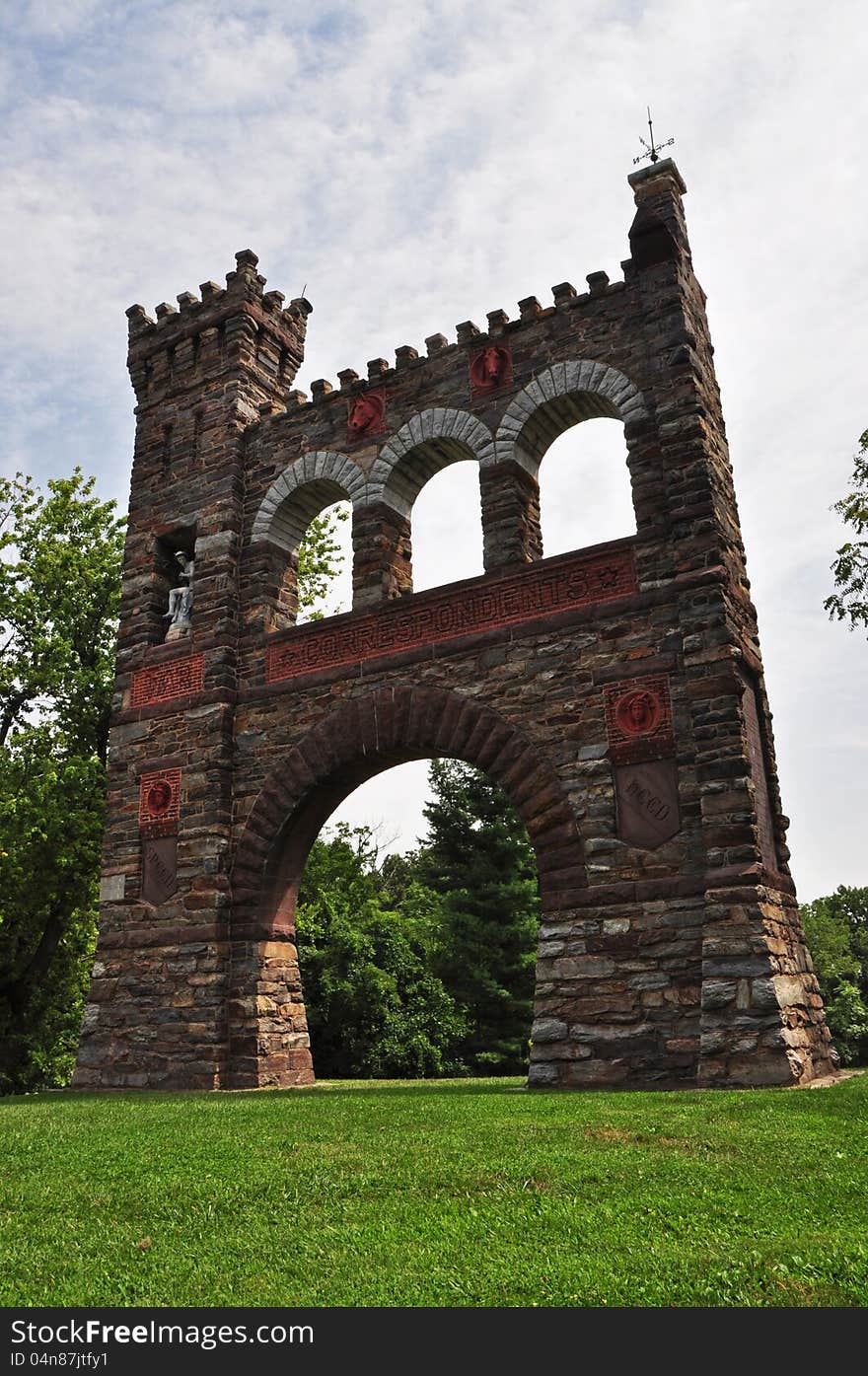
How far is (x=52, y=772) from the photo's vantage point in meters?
17.1

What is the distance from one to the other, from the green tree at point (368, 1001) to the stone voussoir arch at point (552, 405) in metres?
7.84

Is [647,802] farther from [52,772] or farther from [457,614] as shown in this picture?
[52,772]

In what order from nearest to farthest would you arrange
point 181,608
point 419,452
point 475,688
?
point 475,688 → point 419,452 → point 181,608

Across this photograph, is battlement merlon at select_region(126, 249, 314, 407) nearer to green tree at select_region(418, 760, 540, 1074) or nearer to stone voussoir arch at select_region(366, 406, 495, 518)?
stone voussoir arch at select_region(366, 406, 495, 518)

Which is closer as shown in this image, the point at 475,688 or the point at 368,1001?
the point at 475,688

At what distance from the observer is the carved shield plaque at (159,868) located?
43.0 ft

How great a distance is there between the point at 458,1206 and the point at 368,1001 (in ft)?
39.3

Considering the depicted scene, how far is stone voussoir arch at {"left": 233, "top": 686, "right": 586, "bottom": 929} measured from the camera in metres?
10.6

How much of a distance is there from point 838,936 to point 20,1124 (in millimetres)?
36875

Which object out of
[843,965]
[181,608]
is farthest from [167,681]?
[843,965]

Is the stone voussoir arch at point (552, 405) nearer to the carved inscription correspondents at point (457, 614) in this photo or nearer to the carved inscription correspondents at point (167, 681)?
the carved inscription correspondents at point (457, 614)

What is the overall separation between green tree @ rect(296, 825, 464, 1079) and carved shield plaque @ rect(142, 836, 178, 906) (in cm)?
404

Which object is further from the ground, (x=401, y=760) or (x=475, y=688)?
(x=475, y=688)

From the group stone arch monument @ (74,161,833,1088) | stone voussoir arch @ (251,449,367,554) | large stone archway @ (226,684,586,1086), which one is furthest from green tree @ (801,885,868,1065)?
stone voussoir arch @ (251,449,367,554)
